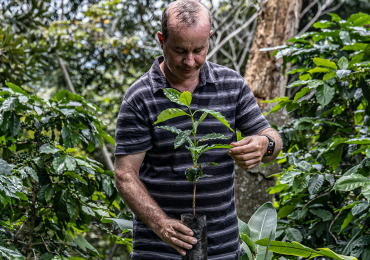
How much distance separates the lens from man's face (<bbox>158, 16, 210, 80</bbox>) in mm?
1477

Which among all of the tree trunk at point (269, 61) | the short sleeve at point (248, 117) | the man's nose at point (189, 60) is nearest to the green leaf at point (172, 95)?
the man's nose at point (189, 60)

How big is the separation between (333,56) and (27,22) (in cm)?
481

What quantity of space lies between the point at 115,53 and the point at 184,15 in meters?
5.42

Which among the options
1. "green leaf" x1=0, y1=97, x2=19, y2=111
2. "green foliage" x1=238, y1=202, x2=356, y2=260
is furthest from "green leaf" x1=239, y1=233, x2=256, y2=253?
"green leaf" x1=0, y1=97, x2=19, y2=111

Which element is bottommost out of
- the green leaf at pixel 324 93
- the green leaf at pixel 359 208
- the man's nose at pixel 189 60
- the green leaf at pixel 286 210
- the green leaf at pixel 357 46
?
the green leaf at pixel 286 210

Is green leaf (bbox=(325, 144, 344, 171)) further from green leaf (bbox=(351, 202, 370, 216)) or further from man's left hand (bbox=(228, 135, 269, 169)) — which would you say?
man's left hand (bbox=(228, 135, 269, 169))

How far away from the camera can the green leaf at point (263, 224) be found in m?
1.20

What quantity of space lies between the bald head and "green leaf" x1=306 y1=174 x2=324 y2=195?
1039mm

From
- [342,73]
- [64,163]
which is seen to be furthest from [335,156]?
[64,163]

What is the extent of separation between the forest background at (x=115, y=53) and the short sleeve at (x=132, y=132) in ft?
1.87

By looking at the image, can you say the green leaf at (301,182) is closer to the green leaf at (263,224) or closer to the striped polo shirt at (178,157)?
the striped polo shirt at (178,157)

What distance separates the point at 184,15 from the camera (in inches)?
58.7

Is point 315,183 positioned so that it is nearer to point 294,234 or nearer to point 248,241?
point 294,234

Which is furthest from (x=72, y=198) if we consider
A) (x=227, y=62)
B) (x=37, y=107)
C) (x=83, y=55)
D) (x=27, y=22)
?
(x=227, y=62)
